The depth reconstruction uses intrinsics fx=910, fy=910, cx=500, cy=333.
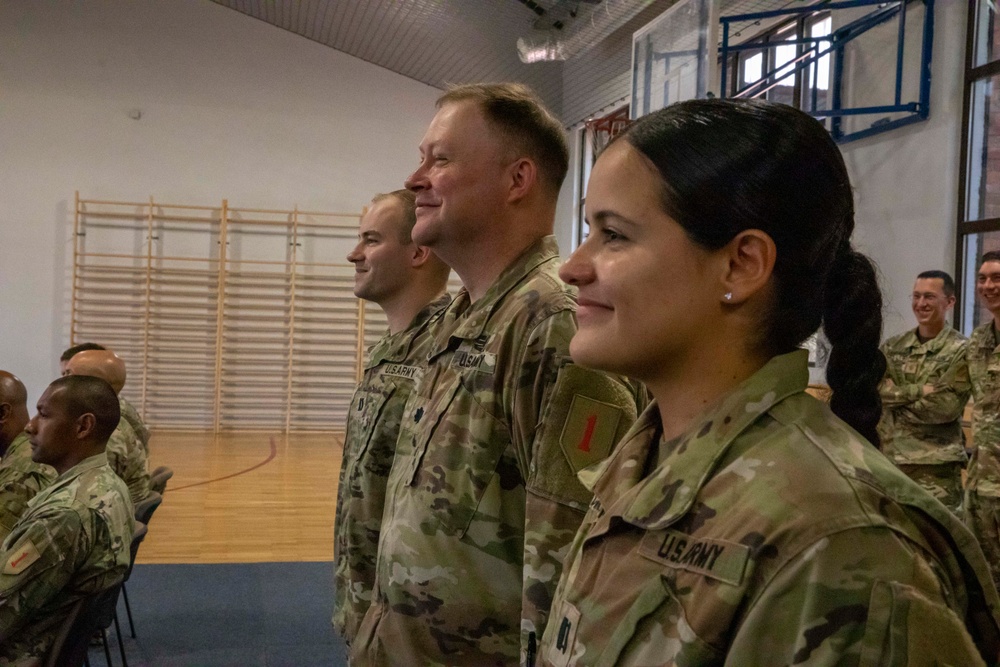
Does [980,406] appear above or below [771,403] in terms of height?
below

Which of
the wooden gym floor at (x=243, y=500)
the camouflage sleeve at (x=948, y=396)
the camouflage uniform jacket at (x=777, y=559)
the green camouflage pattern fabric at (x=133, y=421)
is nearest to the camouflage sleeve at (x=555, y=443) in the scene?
the camouflage uniform jacket at (x=777, y=559)

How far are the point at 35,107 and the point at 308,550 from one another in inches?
307

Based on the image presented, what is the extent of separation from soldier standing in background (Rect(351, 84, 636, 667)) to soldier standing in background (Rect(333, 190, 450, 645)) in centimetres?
52

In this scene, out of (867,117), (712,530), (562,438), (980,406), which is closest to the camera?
(712,530)

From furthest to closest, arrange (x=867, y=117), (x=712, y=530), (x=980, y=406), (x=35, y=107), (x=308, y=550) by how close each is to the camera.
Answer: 1. (x=35, y=107)
2. (x=867, y=117)
3. (x=308, y=550)
4. (x=980, y=406)
5. (x=712, y=530)

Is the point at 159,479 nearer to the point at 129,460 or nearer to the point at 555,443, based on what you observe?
the point at 129,460

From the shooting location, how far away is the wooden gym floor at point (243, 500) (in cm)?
554

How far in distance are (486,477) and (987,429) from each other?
136 inches

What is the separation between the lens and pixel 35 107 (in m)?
10.7

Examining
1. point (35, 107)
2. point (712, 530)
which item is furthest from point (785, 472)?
point (35, 107)

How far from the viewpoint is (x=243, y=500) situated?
22.9ft

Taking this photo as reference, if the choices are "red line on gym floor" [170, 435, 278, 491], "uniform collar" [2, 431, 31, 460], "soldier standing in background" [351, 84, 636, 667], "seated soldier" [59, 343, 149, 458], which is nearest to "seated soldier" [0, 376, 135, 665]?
"uniform collar" [2, 431, 31, 460]

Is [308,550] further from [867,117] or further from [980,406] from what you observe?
[867,117]

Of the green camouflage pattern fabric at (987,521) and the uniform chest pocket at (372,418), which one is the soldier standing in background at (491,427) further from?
the green camouflage pattern fabric at (987,521)
